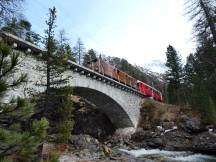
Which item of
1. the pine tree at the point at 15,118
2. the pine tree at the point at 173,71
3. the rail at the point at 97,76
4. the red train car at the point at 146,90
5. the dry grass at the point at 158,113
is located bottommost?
the pine tree at the point at 15,118

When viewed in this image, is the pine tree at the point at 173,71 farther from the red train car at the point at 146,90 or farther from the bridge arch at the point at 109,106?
the bridge arch at the point at 109,106

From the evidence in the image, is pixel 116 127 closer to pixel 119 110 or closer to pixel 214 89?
pixel 119 110

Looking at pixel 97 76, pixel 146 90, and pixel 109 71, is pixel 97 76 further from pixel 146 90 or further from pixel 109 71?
pixel 146 90

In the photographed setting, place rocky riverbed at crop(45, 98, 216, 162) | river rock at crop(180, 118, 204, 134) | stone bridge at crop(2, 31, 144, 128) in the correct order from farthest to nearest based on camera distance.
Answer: river rock at crop(180, 118, 204, 134) → rocky riverbed at crop(45, 98, 216, 162) → stone bridge at crop(2, 31, 144, 128)

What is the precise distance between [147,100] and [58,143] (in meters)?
24.1

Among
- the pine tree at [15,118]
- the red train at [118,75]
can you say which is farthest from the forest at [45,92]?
the red train at [118,75]

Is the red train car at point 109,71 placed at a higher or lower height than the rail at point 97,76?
higher

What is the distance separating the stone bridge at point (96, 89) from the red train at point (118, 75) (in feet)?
3.02

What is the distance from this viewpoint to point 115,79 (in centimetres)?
3133

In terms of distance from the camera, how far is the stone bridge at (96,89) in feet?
51.3

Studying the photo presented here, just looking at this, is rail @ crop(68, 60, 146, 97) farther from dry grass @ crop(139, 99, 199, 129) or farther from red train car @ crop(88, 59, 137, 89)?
dry grass @ crop(139, 99, 199, 129)

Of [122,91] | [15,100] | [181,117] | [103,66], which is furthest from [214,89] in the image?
[15,100]

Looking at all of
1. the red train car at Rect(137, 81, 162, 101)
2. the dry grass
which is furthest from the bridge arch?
the red train car at Rect(137, 81, 162, 101)

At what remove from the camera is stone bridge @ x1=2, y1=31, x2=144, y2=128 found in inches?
615
